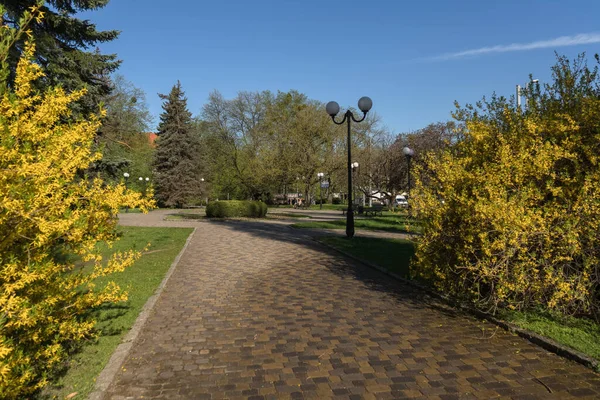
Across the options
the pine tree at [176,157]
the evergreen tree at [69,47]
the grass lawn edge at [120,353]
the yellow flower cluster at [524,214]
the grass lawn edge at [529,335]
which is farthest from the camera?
the pine tree at [176,157]

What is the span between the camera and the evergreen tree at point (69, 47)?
1120 centimetres

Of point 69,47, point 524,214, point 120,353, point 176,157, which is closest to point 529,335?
point 524,214

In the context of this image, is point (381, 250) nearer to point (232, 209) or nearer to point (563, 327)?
point (563, 327)

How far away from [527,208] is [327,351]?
307 centimetres

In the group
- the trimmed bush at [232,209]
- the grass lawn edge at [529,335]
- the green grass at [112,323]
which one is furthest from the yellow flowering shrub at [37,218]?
the trimmed bush at [232,209]

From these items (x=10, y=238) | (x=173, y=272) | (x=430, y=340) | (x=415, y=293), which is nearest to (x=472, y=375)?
(x=430, y=340)

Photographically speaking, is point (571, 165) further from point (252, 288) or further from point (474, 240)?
point (252, 288)

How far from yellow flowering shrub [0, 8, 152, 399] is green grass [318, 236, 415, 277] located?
6093 millimetres

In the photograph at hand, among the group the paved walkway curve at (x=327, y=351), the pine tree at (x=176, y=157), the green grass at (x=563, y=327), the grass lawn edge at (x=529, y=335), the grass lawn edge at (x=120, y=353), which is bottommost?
the paved walkway curve at (x=327, y=351)

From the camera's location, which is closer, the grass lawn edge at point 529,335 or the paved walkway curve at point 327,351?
the paved walkway curve at point 327,351

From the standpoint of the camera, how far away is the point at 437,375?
12.3 feet

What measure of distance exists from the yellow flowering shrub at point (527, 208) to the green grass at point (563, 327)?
173 millimetres

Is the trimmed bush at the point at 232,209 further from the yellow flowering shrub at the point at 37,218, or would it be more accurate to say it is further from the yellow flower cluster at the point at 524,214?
the yellow flowering shrub at the point at 37,218

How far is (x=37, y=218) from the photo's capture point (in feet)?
9.20
